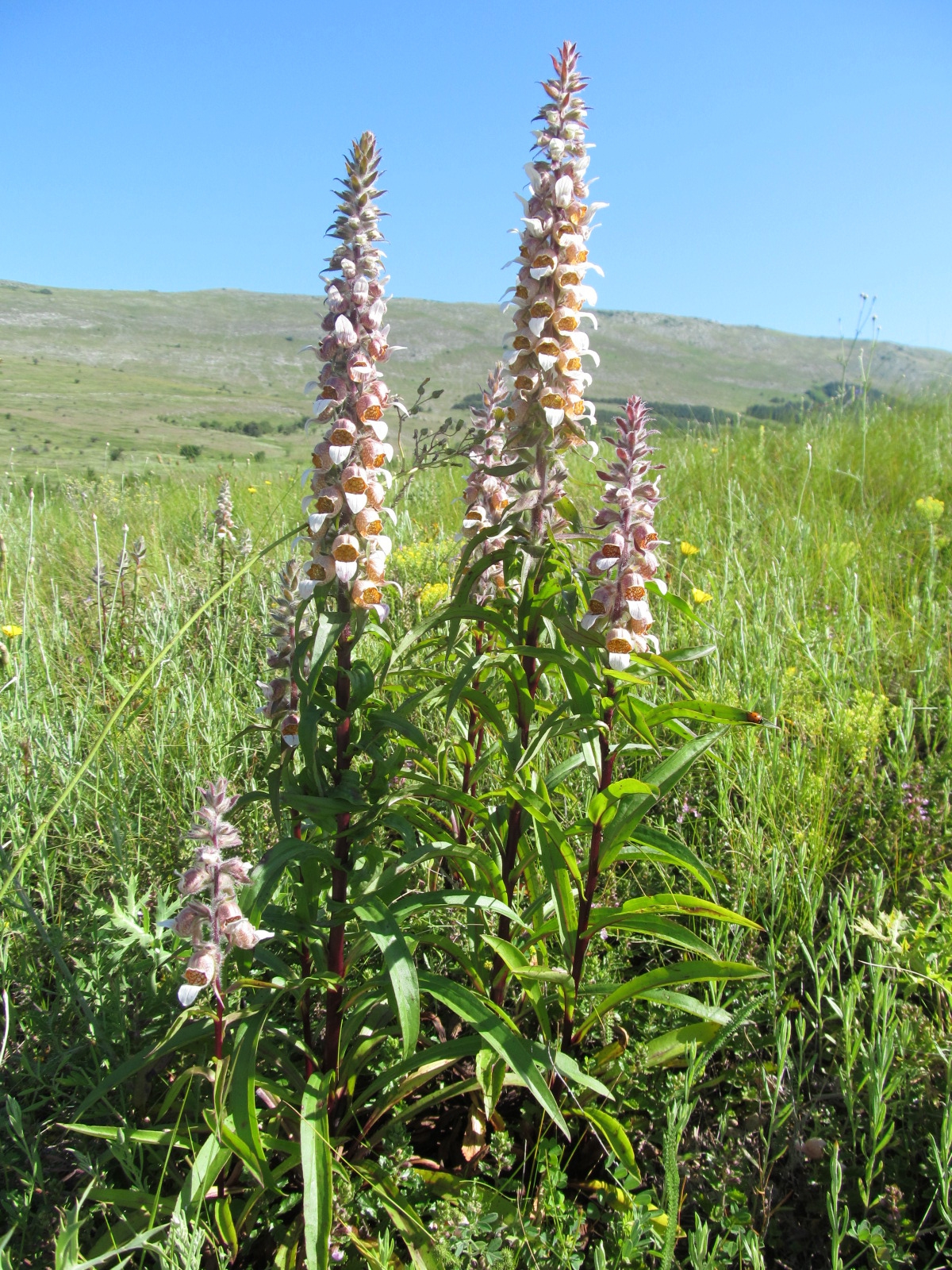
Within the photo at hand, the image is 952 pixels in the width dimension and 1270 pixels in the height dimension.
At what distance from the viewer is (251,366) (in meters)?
85.3

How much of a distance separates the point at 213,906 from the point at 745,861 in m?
1.71

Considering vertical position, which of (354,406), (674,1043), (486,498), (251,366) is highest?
(251,366)

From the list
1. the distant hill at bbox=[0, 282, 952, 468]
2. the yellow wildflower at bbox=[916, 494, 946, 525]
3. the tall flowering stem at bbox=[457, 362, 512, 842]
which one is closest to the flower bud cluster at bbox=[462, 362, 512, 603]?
the tall flowering stem at bbox=[457, 362, 512, 842]

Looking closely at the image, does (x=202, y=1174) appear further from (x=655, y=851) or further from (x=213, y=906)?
(x=655, y=851)

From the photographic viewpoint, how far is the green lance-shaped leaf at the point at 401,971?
137cm

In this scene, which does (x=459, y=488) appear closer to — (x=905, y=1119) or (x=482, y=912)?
(x=482, y=912)

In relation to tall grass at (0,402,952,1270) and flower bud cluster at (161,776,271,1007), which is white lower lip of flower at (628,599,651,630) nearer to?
tall grass at (0,402,952,1270)

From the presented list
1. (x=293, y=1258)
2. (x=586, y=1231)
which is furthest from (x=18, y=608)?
(x=586, y=1231)

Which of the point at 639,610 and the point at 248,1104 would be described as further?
the point at 639,610

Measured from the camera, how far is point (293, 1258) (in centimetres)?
151

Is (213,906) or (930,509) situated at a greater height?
(930,509)

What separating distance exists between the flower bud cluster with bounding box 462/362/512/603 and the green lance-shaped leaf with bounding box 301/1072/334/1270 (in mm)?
1332

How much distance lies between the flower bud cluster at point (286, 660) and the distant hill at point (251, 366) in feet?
1.66

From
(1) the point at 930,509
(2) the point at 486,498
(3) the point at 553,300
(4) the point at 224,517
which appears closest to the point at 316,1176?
(2) the point at 486,498
